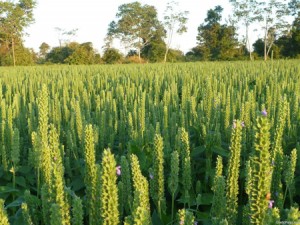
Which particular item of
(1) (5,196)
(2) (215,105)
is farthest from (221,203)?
(2) (215,105)

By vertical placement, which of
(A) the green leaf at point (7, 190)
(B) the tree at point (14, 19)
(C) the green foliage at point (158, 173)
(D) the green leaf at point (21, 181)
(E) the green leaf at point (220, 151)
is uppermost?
(B) the tree at point (14, 19)

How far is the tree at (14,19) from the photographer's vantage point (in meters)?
37.9

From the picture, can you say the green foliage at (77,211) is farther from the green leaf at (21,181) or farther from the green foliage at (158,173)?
the green leaf at (21,181)

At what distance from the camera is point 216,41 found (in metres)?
47.5

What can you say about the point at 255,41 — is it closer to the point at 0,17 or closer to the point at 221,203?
the point at 0,17

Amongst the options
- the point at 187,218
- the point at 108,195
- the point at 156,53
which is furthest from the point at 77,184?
the point at 156,53

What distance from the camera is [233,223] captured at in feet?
4.44

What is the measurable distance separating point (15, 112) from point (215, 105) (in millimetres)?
2279

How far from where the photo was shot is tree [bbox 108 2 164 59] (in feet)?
207

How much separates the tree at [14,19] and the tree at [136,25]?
77.2ft

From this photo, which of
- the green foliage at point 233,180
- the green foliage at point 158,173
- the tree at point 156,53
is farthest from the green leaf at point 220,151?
the tree at point 156,53

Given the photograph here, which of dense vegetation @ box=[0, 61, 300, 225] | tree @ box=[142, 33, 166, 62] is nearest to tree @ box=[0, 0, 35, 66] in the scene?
tree @ box=[142, 33, 166, 62]

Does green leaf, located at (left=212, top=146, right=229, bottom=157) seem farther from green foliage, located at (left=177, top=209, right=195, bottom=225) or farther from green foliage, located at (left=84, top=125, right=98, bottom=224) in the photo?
green foliage, located at (left=177, top=209, right=195, bottom=225)

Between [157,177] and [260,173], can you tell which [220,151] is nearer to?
[157,177]
